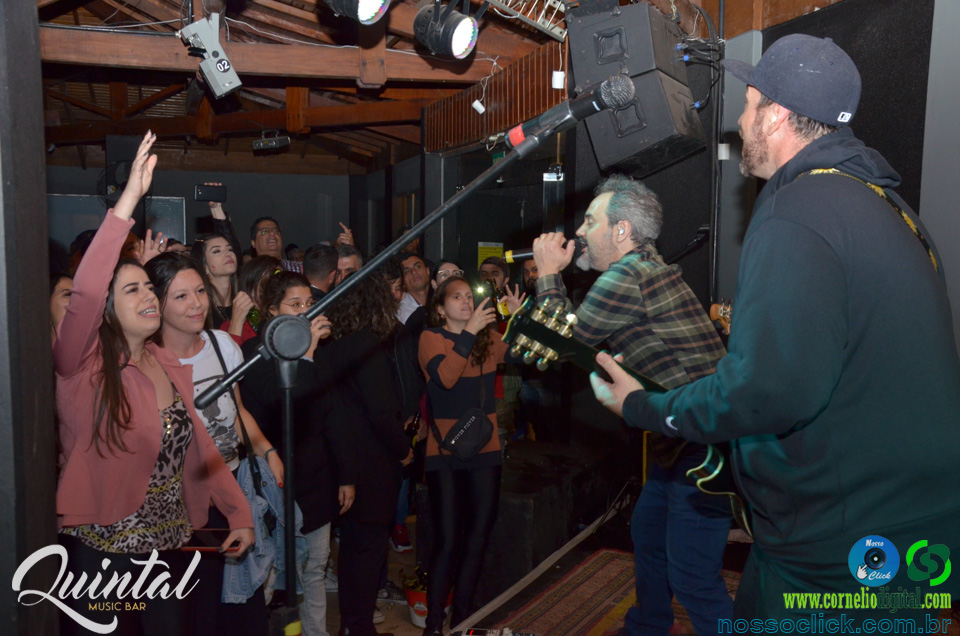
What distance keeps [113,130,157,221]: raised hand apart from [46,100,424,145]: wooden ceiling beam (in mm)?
5446

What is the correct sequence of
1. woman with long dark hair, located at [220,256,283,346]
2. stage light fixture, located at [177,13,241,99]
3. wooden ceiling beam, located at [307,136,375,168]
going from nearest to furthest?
1. woman with long dark hair, located at [220,256,283,346]
2. stage light fixture, located at [177,13,241,99]
3. wooden ceiling beam, located at [307,136,375,168]

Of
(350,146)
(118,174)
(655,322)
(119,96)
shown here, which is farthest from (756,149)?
(350,146)

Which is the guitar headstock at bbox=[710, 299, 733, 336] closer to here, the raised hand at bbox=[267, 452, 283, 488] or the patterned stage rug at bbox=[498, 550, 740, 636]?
the patterned stage rug at bbox=[498, 550, 740, 636]

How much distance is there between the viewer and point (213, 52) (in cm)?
448

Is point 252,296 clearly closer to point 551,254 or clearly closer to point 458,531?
point 458,531

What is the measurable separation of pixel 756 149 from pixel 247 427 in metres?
1.98

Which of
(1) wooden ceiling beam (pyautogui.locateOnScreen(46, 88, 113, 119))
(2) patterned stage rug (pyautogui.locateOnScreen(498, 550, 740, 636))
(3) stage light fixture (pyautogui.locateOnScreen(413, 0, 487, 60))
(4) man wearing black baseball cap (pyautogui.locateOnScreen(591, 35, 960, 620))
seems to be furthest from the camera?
(1) wooden ceiling beam (pyautogui.locateOnScreen(46, 88, 113, 119))

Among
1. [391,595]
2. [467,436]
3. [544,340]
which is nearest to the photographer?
[544,340]

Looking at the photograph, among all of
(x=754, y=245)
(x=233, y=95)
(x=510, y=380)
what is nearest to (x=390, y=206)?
(x=233, y=95)

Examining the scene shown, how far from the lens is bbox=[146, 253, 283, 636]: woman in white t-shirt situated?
7.68 feet

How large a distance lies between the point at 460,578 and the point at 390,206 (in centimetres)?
816

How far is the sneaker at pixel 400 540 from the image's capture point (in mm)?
4291

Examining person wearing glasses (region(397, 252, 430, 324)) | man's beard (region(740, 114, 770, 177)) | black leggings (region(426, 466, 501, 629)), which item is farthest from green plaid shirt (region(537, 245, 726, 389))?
person wearing glasses (region(397, 252, 430, 324))

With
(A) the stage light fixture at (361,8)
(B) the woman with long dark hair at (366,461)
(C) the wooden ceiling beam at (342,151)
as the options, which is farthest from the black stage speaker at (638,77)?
(C) the wooden ceiling beam at (342,151)
